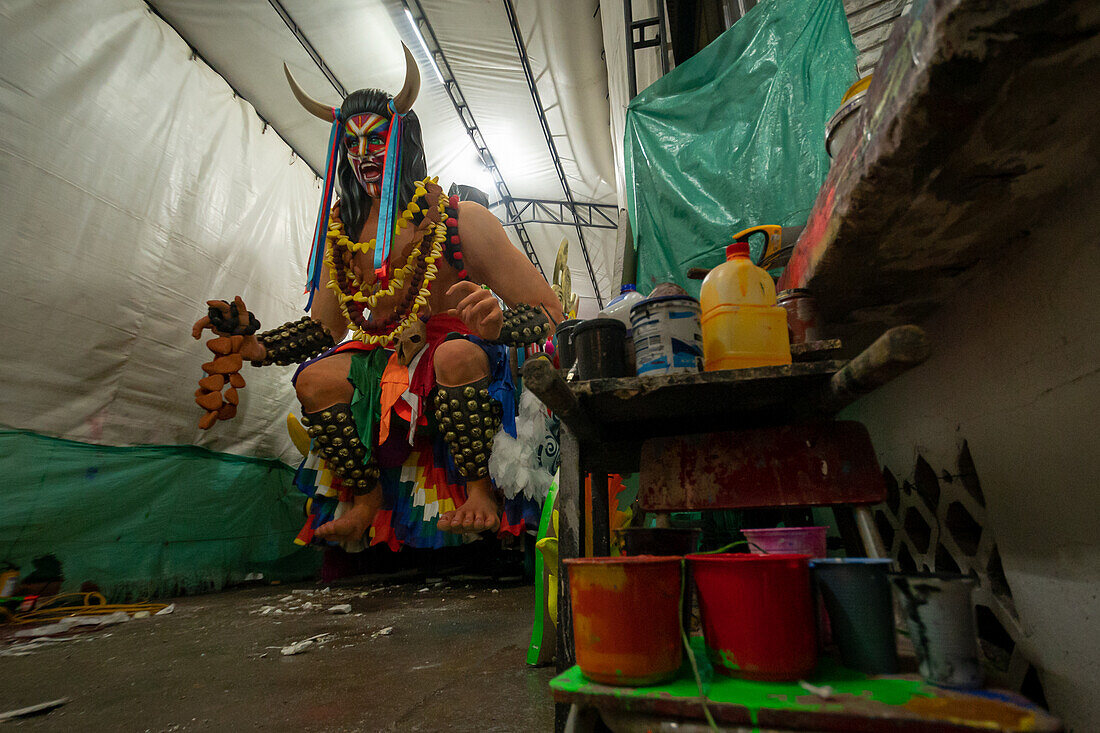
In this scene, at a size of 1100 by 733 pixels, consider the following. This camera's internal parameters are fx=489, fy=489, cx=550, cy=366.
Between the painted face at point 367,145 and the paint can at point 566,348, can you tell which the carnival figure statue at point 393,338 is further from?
the paint can at point 566,348

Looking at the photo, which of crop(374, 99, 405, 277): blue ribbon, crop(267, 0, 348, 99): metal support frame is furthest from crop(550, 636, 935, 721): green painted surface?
crop(267, 0, 348, 99): metal support frame

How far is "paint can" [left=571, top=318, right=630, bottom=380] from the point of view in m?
1.09

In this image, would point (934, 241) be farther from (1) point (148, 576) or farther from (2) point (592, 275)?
Result: (2) point (592, 275)

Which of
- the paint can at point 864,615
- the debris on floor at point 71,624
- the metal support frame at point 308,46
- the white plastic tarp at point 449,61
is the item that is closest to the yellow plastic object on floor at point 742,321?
the paint can at point 864,615

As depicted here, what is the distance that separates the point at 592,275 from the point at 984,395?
7.32m

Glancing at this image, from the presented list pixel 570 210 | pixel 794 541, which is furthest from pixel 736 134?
pixel 570 210

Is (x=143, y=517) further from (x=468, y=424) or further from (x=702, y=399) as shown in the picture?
(x=702, y=399)

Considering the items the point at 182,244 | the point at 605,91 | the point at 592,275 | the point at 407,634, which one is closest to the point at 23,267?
the point at 182,244

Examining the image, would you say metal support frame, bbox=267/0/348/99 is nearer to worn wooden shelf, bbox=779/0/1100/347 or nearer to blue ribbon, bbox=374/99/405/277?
blue ribbon, bbox=374/99/405/277

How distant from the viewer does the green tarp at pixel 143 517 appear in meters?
2.03

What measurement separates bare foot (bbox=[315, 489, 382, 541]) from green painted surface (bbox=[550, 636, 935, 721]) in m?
1.99

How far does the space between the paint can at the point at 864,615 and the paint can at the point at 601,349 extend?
553 mm

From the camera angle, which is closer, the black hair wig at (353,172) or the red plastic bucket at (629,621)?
the red plastic bucket at (629,621)

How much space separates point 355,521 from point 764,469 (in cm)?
207
